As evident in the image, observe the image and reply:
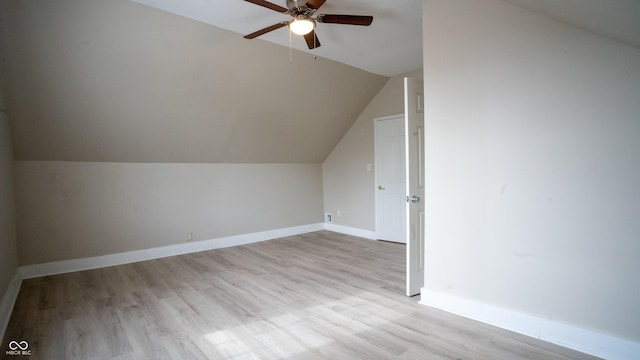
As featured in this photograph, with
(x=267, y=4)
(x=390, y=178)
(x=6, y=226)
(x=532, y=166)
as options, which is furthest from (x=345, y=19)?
(x=6, y=226)

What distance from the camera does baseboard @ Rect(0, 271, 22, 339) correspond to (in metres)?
2.60

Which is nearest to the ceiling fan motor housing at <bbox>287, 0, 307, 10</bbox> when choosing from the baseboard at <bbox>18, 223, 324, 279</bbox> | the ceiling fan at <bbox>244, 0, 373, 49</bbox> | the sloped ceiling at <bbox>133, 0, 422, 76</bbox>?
the ceiling fan at <bbox>244, 0, 373, 49</bbox>

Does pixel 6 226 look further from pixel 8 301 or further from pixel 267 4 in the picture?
pixel 267 4

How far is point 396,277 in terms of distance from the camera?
3.84m

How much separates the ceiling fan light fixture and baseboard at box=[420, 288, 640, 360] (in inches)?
106

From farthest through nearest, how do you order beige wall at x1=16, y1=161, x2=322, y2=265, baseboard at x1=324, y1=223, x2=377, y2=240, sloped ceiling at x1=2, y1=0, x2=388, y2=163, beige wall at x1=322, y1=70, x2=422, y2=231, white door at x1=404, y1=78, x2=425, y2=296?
baseboard at x1=324, y1=223, x2=377, y2=240 → beige wall at x1=322, y1=70, x2=422, y2=231 → beige wall at x1=16, y1=161, x2=322, y2=265 → white door at x1=404, y1=78, x2=425, y2=296 → sloped ceiling at x1=2, y1=0, x2=388, y2=163

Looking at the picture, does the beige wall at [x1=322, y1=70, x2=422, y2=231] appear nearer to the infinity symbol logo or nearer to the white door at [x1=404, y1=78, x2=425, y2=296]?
the white door at [x1=404, y1=78, x2=425, y2=296]

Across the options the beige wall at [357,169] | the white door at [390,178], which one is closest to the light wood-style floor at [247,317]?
the white door at [390,178]

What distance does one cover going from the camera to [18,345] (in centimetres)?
238

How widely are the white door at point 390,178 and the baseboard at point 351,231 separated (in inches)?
6.9

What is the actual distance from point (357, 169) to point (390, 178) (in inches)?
31.6

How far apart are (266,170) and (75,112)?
10.0 feet

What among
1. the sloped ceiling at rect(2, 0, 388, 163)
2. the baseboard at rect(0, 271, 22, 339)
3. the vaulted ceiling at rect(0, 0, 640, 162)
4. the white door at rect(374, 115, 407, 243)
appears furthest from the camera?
the white door at rect(374, 115, 407, 243)

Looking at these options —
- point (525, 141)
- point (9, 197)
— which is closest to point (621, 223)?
point (525, 141)
